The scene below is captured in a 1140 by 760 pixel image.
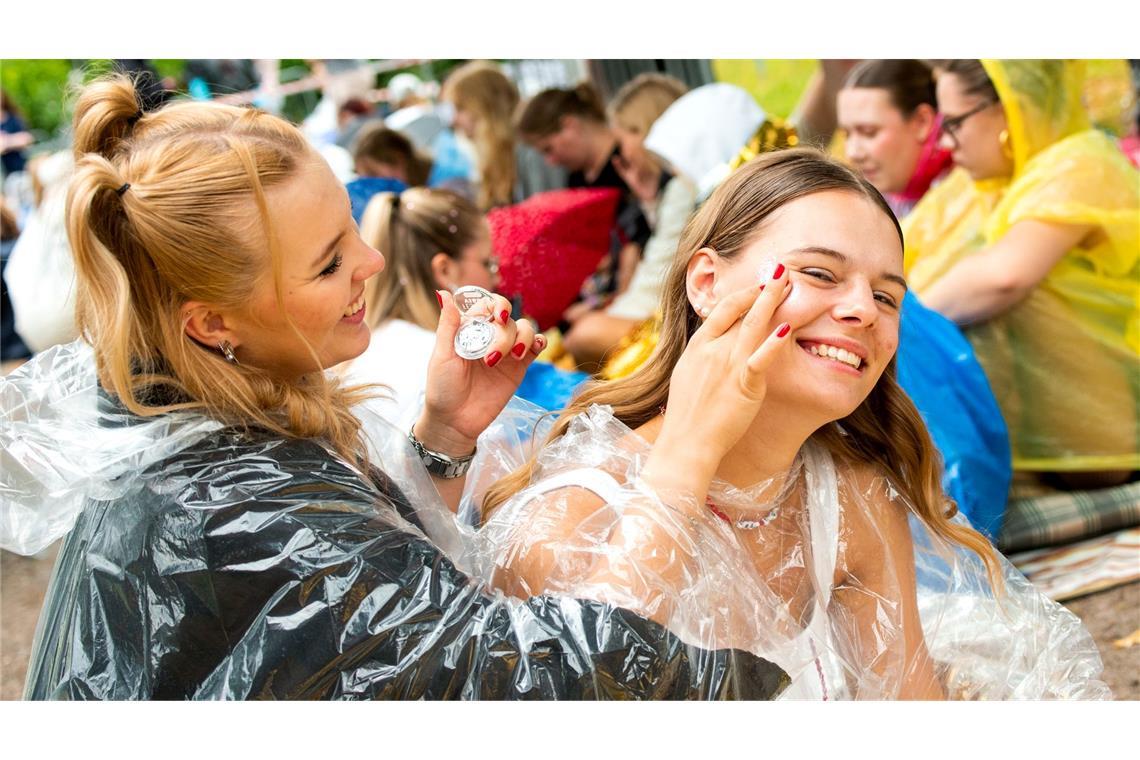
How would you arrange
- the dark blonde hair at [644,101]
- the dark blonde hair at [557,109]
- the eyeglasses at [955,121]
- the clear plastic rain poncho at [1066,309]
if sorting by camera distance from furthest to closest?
the dark blonde hair at [557,109]
the dark blonde hair at [644,101]
the eyeglasses at [955,121]
the clear plastic rain poncho at [1066,309]

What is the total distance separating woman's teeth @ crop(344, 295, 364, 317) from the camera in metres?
1.67

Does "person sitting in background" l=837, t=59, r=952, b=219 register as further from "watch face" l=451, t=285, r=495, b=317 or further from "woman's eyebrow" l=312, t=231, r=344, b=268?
"woman's eyebrow" l=312, t=231, r=344, b=268

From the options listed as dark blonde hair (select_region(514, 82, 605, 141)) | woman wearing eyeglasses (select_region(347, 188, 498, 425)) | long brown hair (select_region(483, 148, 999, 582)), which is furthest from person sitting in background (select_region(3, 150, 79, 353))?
long brown hair (select_region(483, 148, 999, 582))

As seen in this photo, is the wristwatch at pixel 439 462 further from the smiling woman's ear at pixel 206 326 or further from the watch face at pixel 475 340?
the smiling woman's ear at pixel 206 326

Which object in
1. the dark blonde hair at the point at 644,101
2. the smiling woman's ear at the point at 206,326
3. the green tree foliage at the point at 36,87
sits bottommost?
the green tree foliage at the point at 36,87

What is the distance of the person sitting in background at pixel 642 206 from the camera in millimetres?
4270

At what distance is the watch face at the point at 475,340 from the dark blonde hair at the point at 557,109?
377cm

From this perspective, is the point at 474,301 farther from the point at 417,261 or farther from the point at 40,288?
the point at 40,288

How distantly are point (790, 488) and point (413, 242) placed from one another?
184cm

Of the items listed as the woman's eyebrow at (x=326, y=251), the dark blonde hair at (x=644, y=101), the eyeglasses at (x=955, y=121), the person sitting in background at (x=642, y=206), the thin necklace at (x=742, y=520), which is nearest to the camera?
the woman's eyebrow at (x=326, y=251)

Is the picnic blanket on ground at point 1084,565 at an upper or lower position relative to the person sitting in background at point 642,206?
lower

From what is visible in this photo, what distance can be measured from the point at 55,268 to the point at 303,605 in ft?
10.5

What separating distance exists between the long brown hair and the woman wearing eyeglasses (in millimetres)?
1319

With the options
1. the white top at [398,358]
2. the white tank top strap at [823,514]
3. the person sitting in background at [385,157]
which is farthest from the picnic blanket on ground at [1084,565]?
the person sitting in background at [385,157]
